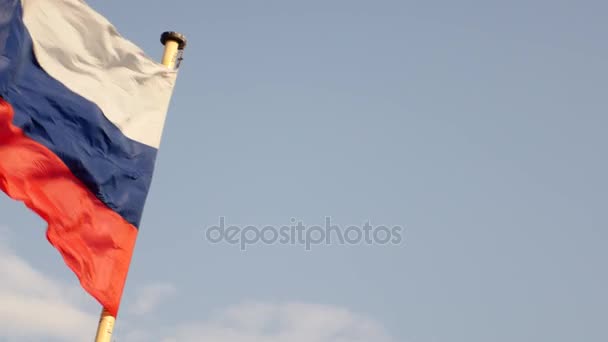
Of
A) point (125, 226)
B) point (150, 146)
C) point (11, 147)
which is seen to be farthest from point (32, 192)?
point (150, 146)

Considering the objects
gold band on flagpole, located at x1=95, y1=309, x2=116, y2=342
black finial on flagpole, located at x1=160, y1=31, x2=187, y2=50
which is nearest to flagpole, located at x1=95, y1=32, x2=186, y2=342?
black finial on flagpole, located at x1=160, y1=31, x2=187, y2=50

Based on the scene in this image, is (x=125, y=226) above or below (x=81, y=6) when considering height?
below

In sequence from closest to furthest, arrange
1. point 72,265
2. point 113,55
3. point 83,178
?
1. point 72,265
2. point 83,178
3. point 113,55

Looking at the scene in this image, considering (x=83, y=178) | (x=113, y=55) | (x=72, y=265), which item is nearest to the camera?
(x=72, y=265)

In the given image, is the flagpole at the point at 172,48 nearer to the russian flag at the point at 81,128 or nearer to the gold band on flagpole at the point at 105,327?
the russian flag at the point at 81,128

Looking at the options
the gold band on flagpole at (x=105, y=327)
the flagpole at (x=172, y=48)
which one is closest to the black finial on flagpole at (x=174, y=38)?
the flagpole at (x=172, y=48)

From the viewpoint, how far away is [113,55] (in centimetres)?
1105

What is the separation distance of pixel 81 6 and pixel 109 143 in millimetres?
1693

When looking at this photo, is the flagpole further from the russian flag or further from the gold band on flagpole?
the gold band on flagpole

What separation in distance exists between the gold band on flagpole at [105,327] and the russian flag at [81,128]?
0.30ft

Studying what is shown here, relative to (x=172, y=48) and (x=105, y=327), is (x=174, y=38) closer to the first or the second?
(x=172, y=48)

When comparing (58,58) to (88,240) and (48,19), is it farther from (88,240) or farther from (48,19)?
(88,240)

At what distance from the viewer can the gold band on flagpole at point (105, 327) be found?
956cm

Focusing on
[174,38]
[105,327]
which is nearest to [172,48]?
[174,38]
